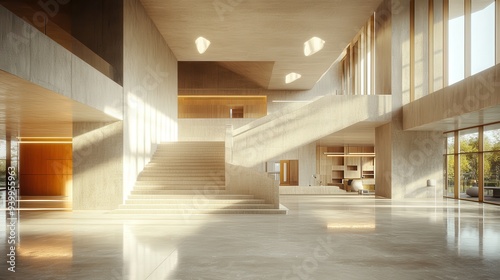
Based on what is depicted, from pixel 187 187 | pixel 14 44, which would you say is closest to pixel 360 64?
pixel 187 187

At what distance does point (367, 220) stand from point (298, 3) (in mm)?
8468

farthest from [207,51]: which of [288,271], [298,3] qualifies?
[288,271]

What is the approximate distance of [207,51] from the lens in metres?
23.9

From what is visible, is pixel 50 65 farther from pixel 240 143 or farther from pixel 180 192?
pixel 240 143

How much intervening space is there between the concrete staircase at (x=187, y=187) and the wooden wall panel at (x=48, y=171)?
7.66 meters

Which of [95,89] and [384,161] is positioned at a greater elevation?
[95,89]

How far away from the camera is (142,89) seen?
18.7m

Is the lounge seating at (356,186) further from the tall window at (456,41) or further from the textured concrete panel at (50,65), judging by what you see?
the textured concrete panel at (50,65)

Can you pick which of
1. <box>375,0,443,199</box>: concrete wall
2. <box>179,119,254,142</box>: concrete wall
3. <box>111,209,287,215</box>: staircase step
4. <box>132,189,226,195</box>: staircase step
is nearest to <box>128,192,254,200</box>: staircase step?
<box>132,189,226,195</box>: staircase step

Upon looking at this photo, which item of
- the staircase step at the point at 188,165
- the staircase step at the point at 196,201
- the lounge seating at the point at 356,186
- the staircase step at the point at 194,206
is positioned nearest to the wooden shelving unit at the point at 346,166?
the lounge seating at the point at 356,186

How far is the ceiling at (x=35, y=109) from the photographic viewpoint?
9.84 m

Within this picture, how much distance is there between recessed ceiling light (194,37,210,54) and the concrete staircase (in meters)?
4.84

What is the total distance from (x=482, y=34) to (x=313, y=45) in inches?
296

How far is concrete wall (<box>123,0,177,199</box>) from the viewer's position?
54.1ft
